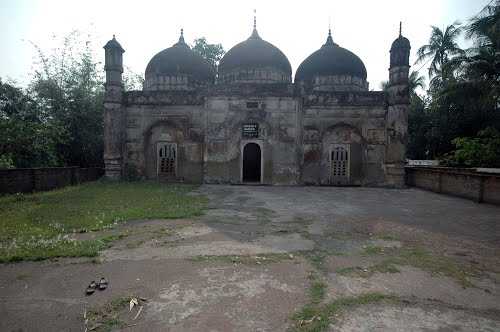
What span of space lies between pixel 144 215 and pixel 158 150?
8.92m

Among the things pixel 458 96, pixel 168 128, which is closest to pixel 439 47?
pixel 458 96

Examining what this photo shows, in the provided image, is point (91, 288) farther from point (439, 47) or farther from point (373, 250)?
point (439, 47)

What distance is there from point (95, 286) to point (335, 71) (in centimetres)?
1725

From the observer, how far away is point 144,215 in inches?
252

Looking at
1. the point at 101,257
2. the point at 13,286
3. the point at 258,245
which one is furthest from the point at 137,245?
the point at 258,245

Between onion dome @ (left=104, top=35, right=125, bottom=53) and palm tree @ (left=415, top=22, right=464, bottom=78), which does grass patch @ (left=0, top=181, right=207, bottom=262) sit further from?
palm tree @ (left=415, top=22, right=464, bottom=78)

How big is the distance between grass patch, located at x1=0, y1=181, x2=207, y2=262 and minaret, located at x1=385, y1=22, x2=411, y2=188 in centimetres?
965

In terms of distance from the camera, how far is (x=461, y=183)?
1060 centimetres

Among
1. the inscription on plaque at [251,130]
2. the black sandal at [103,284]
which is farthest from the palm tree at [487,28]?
the black sandal at [103,284]

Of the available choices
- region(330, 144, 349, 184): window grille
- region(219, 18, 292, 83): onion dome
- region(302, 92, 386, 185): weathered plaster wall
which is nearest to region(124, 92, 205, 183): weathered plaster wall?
region(219, 18, 292, 83): onion dome

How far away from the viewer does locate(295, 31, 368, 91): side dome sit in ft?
56.7

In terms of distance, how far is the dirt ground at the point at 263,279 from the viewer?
2537 mm

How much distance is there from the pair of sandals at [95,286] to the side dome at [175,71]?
15664 mm

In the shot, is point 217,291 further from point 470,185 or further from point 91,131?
point 91,131
